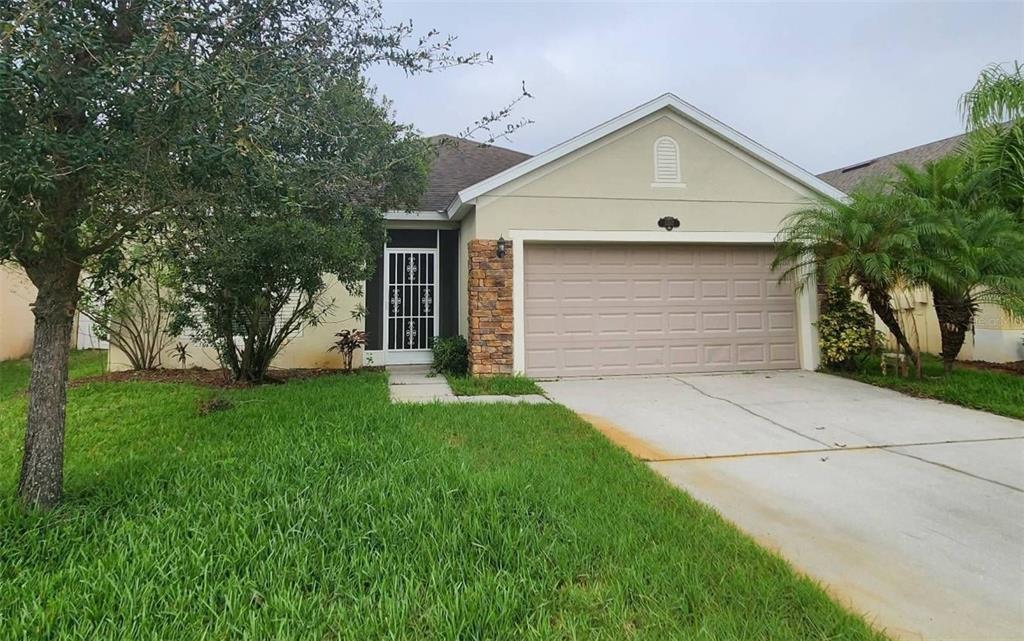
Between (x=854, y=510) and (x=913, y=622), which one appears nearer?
(x=913, y=622)

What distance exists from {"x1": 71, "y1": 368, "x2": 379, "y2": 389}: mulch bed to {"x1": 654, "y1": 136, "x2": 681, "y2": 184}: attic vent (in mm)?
6096

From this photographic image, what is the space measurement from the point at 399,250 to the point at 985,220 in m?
9.10

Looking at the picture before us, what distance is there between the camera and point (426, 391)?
7195 millimetres

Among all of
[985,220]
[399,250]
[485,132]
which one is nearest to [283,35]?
[485,132]

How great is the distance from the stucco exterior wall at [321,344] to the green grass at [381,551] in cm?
522

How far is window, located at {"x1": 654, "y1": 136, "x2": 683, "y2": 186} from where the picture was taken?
8.59m

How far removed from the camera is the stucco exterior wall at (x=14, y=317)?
11516 millimetres

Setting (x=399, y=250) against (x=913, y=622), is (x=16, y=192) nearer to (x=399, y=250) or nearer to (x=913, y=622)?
(x=913, y=622)

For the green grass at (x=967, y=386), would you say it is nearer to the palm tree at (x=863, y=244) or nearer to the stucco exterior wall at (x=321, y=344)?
the palm tree at (x=863, y=244)

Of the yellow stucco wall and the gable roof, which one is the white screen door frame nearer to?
the gable roof

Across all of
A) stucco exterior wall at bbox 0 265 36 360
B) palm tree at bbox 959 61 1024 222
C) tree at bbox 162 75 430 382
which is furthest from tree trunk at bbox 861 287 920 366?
stucco exterior wall at bbox 0 265 36 360

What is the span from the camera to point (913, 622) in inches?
88.6

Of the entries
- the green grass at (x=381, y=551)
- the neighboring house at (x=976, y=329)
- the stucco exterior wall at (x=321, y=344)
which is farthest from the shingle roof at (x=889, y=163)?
the green grass at (x=381, y=551)

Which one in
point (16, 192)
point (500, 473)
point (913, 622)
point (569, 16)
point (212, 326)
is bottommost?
point (913, 622)
